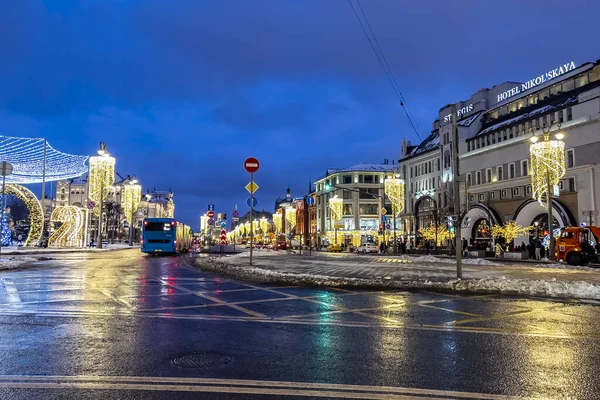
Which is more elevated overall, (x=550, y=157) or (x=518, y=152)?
(x=518, y=152)

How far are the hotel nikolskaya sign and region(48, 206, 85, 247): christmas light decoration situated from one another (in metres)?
59.3

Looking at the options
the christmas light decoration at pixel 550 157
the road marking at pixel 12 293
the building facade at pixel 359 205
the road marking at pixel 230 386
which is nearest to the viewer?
the road marking at pixel 230 386

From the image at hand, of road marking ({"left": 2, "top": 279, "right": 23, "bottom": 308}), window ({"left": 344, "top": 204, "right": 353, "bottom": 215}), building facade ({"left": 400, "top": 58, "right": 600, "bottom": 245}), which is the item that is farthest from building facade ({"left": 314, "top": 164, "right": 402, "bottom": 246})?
road marking ({"left": 2, "top": 279, "right": 23, "bottom": 308})

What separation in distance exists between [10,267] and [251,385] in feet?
68.4

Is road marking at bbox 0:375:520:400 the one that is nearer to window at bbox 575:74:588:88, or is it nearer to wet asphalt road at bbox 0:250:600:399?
wet asphalt road at bbox 0:250:600:399

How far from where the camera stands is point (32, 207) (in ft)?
148

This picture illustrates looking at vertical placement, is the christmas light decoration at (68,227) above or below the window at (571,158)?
below

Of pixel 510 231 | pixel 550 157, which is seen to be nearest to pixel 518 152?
pixel 510 231

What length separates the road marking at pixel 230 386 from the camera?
472 cm

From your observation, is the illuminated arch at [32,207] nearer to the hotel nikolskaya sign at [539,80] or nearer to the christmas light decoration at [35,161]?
the christmas light decoration at [35,161]

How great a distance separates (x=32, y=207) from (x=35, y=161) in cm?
555

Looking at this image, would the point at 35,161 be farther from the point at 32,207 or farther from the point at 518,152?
the point at 518,152

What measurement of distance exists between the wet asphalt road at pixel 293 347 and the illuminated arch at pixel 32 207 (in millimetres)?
37247

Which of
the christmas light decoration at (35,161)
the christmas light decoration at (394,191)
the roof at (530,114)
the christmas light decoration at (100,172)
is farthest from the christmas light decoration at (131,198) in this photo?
the roof at (530,114)
